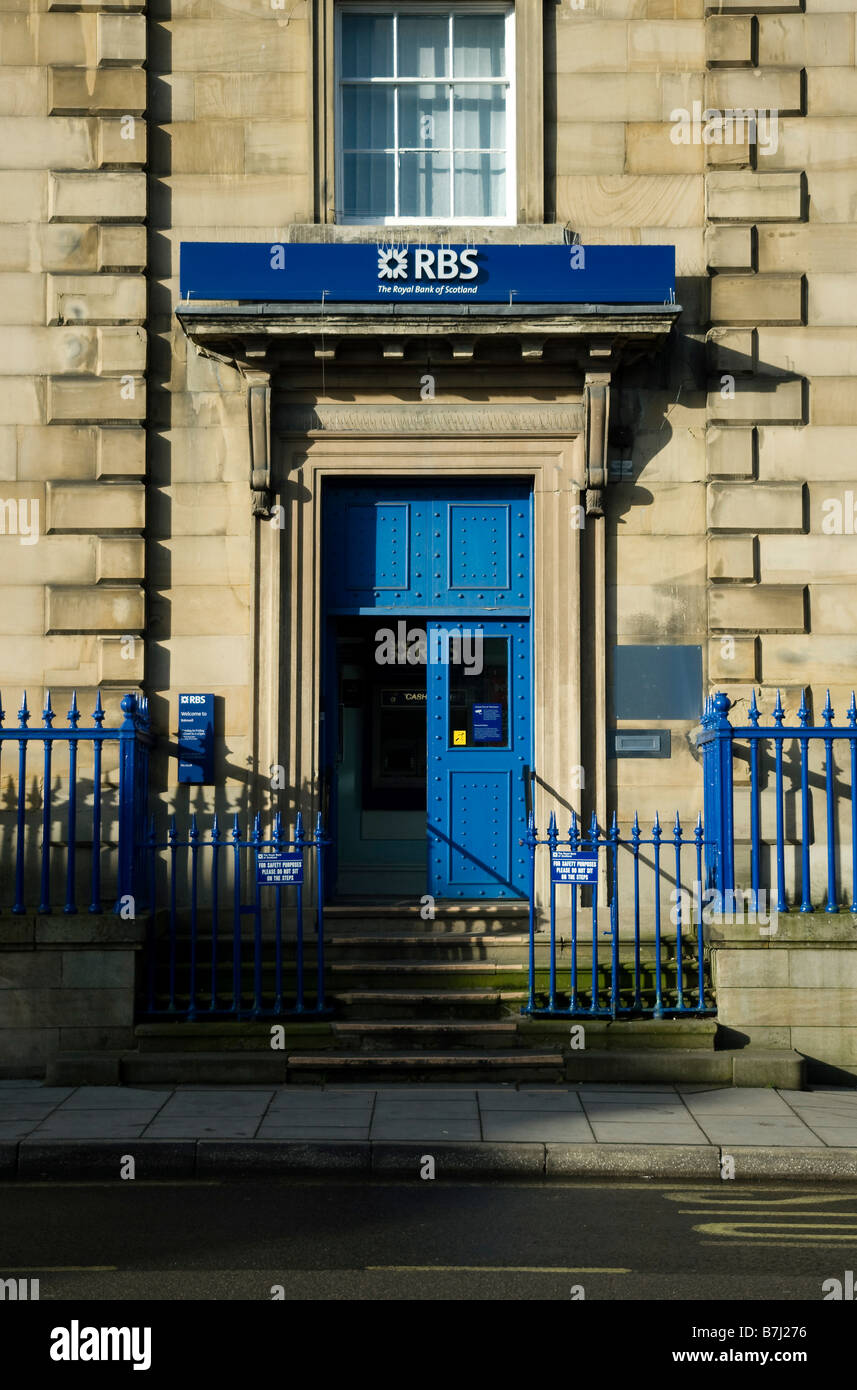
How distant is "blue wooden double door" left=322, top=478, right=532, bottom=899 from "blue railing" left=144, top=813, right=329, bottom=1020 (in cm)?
85

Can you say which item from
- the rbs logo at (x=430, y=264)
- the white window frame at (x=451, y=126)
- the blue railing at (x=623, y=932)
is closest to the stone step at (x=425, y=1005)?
the blue railing at (x=623, y=932)

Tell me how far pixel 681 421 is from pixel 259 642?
3.88 meters

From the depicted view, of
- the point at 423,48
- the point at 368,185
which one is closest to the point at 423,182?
the point at 368,185

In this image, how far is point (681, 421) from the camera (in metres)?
11.4

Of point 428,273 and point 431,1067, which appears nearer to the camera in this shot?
point 431,1067

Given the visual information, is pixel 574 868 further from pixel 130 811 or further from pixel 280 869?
pixel 130 811

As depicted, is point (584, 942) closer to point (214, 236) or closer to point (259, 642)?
point (259, 642)

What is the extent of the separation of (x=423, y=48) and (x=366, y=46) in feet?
1.60

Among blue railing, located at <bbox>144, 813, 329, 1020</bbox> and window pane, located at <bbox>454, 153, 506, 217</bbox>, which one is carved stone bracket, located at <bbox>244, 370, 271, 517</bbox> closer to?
window pane, located at <bbox>454, 153, 506, 217</bbox>

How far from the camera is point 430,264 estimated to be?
11172 millimetres

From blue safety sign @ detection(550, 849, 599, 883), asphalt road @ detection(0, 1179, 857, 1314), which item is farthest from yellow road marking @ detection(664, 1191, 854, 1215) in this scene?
blue safety sign @ detection(550, 849, 599, 883)

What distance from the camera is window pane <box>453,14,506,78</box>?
11.9m

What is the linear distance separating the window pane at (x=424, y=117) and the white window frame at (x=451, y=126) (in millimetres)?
74

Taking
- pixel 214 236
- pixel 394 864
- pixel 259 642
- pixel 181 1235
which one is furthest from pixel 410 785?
pixel 181 1235
